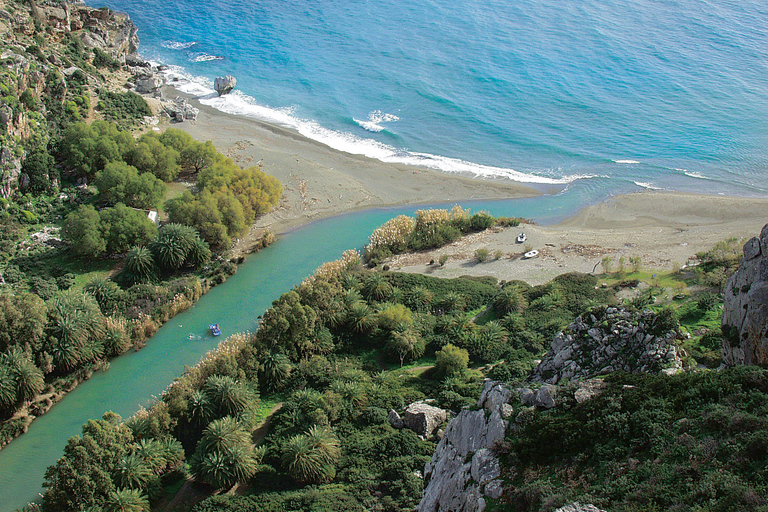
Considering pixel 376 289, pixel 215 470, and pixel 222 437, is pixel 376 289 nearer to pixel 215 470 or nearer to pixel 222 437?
pixel 222 437

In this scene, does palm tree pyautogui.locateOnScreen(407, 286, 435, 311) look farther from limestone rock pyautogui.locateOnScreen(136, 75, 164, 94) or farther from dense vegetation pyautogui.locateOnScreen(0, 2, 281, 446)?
limestone rock pyautogui.locateOnScreen(136, 75, 164, 94)

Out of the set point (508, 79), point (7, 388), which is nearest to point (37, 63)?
point (7, 388)

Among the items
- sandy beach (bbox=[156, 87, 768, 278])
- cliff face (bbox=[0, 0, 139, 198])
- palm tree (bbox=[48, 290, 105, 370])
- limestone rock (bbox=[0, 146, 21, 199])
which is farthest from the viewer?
sandy beach (bbox=[156, 87, 768, 278])

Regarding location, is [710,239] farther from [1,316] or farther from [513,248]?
[1,316]

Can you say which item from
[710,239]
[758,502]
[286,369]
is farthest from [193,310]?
[710,239]

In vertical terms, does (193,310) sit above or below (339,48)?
below

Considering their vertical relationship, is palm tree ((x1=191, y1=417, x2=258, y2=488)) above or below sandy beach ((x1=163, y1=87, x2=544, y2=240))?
below

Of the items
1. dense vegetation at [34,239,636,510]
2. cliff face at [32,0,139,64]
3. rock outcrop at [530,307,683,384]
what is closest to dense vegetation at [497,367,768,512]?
rock outcrop at [530,307,683,384]
